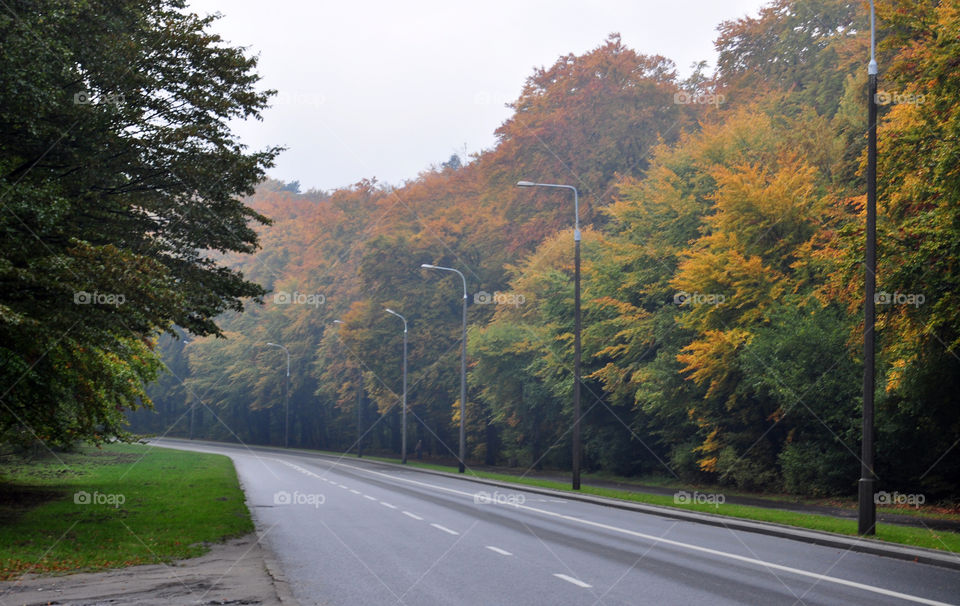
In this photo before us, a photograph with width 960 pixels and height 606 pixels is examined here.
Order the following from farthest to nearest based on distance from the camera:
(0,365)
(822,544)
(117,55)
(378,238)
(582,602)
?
(378,238), (117,55), (0,365), (822,544), (582,602)

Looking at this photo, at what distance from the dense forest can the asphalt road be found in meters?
6.76

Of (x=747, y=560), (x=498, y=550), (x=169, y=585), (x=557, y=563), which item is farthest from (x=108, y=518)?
(x=747, y=560)

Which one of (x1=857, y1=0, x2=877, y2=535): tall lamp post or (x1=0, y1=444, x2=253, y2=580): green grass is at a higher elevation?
(x1=857, y1=0, x2=877, y2=535): tall lamp post

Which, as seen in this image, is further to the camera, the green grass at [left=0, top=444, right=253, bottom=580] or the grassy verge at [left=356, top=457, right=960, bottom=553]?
the grassy verge at [left=356, top=457, right=960, bottom=553]

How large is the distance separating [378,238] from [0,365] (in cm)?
4722

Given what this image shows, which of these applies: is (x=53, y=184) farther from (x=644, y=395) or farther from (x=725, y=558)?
(x=644, y=395)

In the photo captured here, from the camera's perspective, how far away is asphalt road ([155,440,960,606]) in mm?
10469

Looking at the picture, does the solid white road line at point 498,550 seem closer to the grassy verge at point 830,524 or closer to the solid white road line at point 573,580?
the solid white road line at point 573,580

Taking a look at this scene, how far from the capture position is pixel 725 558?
45.3 feet

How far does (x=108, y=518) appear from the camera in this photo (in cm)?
1822

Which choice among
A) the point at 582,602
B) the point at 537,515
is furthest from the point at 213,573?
the point at 537,515

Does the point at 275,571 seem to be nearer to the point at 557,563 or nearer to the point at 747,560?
the point at 557,563

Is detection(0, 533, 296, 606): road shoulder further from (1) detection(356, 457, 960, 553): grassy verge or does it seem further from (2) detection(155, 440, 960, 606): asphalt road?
(1) detection(356, 457, 960, 553): grassy verge

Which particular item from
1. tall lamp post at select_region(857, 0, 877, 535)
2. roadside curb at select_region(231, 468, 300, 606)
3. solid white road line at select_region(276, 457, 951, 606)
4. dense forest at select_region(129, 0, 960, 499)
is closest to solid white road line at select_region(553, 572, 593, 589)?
solid white road line at select_region(276, 457, 951, 606)
